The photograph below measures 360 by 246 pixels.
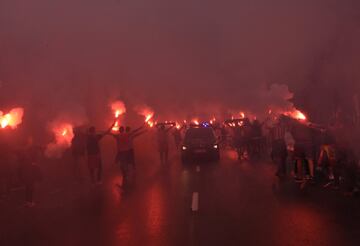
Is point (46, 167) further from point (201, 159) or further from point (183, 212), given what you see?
point (183, 212)

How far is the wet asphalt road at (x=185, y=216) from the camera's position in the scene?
591 centimetres

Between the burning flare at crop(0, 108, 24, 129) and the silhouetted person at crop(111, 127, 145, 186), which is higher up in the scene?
the burning flare at crop(0, 108, 24, 129)

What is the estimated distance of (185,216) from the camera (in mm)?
7266

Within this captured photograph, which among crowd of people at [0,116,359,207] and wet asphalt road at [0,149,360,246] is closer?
wet asphalt road at [0,149,360,246]

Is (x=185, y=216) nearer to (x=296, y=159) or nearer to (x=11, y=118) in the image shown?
(x=296, y=159)

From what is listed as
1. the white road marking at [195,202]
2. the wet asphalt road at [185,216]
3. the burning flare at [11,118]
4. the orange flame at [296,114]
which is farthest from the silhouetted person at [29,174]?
the orange flame at [296,114]

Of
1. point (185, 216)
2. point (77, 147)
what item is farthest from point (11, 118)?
point (185, 216)

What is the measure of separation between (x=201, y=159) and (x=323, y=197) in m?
10.1

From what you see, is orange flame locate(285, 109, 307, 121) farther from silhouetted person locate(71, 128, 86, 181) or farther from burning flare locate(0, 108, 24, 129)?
burning flare locate(0, 108, 24, 129)

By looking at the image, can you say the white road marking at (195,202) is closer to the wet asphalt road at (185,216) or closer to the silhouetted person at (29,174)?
the wet asphalt road at (185,216)

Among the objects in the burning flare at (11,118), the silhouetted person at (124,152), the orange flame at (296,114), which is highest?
the burning flare at (11,118)

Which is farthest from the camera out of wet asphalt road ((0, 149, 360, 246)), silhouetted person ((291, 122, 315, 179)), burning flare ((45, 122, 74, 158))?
burning flare ((45, 122, 74, 158))

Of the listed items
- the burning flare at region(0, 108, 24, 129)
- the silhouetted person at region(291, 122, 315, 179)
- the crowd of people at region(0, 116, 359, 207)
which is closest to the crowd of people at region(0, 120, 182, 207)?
the crowd of people at region(0, 116, 359, 207)

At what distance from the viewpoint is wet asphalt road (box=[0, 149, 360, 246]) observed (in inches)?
233
